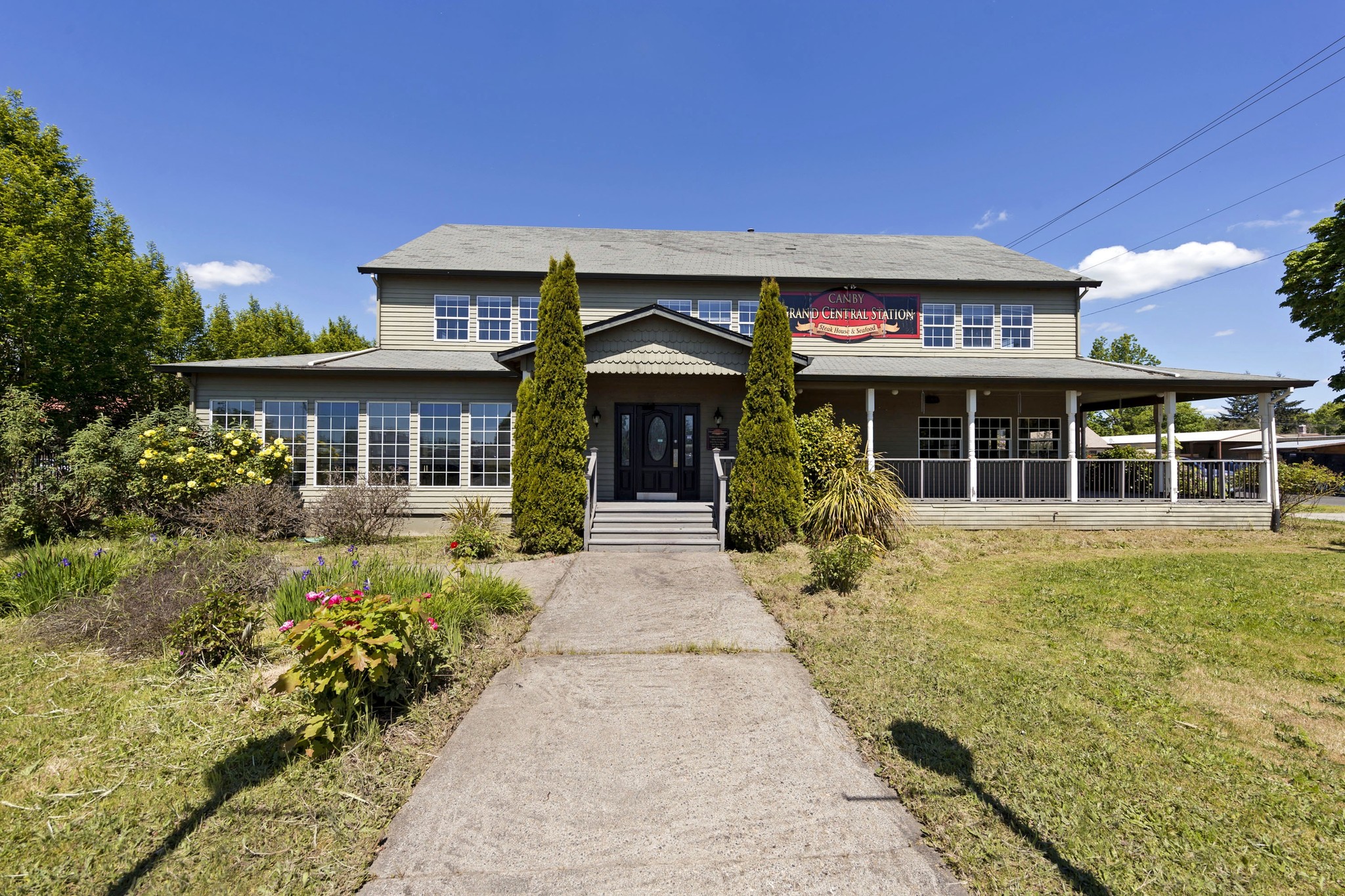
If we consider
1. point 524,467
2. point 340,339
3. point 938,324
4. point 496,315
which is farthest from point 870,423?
point 340,339

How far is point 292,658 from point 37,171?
795 inches

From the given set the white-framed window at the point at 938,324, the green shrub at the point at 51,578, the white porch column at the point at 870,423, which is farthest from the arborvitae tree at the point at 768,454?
the green shrub at the point at 51,578

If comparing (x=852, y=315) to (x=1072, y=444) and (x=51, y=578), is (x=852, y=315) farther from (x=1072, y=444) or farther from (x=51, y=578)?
(x=51, y=578)

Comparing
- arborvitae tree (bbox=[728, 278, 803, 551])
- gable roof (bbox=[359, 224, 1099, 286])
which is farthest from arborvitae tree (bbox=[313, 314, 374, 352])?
arborvitae tree (bbox=[728, 278, 803, 551])

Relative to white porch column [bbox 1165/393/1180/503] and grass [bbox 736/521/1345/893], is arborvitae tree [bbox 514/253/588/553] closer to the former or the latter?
grass [bbox 736/521/1345/893]

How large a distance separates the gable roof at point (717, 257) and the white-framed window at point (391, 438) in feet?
12.0

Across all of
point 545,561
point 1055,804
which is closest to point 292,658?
point 545,561

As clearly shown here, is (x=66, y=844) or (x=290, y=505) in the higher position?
(x=290, y=505)

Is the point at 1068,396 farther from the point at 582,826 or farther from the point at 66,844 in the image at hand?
the point at 66,844

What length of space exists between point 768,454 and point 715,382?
3350 mm

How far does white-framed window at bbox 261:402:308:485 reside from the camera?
11.7 m

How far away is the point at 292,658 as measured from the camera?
4.43m

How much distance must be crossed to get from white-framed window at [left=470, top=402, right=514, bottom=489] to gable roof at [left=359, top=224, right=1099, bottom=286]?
154 inches

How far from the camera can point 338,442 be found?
39.1 ft
